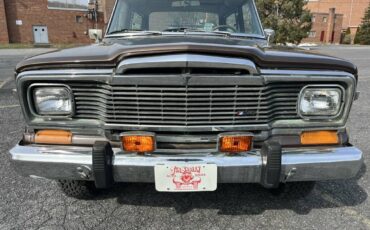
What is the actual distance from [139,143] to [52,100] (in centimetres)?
72

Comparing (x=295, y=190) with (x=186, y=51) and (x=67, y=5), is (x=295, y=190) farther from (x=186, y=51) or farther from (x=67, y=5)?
(x=67, y=5)

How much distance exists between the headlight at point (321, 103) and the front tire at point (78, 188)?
6.17ft

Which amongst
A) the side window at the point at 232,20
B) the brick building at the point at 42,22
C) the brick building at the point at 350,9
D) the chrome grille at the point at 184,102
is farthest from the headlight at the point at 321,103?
the brick building at the point at 350,9

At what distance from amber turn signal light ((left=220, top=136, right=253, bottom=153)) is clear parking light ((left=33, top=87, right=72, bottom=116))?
3.64ft

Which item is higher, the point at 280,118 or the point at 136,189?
the point at 280,118

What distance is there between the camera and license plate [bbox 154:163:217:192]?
7.02ft

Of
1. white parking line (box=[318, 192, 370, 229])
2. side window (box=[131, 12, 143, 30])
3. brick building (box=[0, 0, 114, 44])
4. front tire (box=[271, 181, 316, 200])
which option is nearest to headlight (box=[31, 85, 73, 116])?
side window (box=[131, 12, 143, 30])

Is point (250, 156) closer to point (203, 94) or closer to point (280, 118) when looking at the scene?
point (280, 118)

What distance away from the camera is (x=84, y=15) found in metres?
35.2

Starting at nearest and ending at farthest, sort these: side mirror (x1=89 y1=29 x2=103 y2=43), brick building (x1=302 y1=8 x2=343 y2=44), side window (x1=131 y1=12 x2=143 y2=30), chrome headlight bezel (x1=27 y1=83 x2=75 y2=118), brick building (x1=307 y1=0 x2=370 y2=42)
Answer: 1. chrome headlight bezel (x1=27 y1=83 x2=75 y2=118)
2. side window (x1=131 y1=12 x2=143 y2=30)
3. side mirror (x1=89 y1=29 x2=103 y2=43)
4. brick building (x1=302 y1=8 x2=343 y2=44)
5. brick building (x1=307 y1=0 x2=370 y2=42)

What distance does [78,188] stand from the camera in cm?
285

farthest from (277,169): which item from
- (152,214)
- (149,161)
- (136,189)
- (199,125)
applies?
(136,189)

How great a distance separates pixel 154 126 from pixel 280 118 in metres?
0.91

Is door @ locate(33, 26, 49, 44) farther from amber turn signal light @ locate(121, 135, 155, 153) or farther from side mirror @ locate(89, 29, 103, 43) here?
amber turn signal light @ locate(121, 135, 155, 153)
